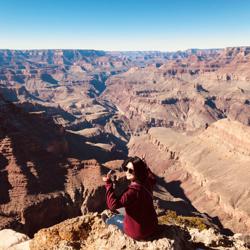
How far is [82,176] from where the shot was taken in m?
72.9

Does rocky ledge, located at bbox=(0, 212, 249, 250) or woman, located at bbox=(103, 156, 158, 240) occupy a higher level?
woman, located at bbox=(103, 156, 158, 240)

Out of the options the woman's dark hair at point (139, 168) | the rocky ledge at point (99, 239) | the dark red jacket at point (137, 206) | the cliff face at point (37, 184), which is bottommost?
the cliff face at point (37, 184)

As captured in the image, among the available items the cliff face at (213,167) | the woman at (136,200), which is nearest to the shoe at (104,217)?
the woman at (136,200)

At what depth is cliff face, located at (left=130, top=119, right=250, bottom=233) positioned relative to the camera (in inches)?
3511

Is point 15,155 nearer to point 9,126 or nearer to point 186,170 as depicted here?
point 9,126

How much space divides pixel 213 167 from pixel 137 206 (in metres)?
105

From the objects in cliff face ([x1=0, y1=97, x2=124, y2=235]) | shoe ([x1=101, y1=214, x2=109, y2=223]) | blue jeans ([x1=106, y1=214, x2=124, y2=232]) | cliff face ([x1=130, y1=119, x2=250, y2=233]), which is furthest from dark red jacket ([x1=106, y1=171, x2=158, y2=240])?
cliff face ([x1=130, y1=119, x2=250, y2=233])

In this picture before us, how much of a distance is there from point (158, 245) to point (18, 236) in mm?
9994

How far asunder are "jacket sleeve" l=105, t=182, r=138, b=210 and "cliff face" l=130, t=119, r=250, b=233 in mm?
74651

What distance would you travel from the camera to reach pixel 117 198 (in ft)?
38.3

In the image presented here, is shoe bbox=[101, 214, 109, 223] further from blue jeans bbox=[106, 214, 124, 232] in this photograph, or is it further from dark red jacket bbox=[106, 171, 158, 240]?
dark red jacket bbox=[106, 171, 158, 240]

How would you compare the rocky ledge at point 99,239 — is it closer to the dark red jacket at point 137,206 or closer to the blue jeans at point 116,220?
the blue jeans at point 116,220

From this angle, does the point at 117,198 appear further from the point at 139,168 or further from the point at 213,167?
the point at 213,167

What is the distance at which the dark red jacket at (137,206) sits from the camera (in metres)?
11.7
